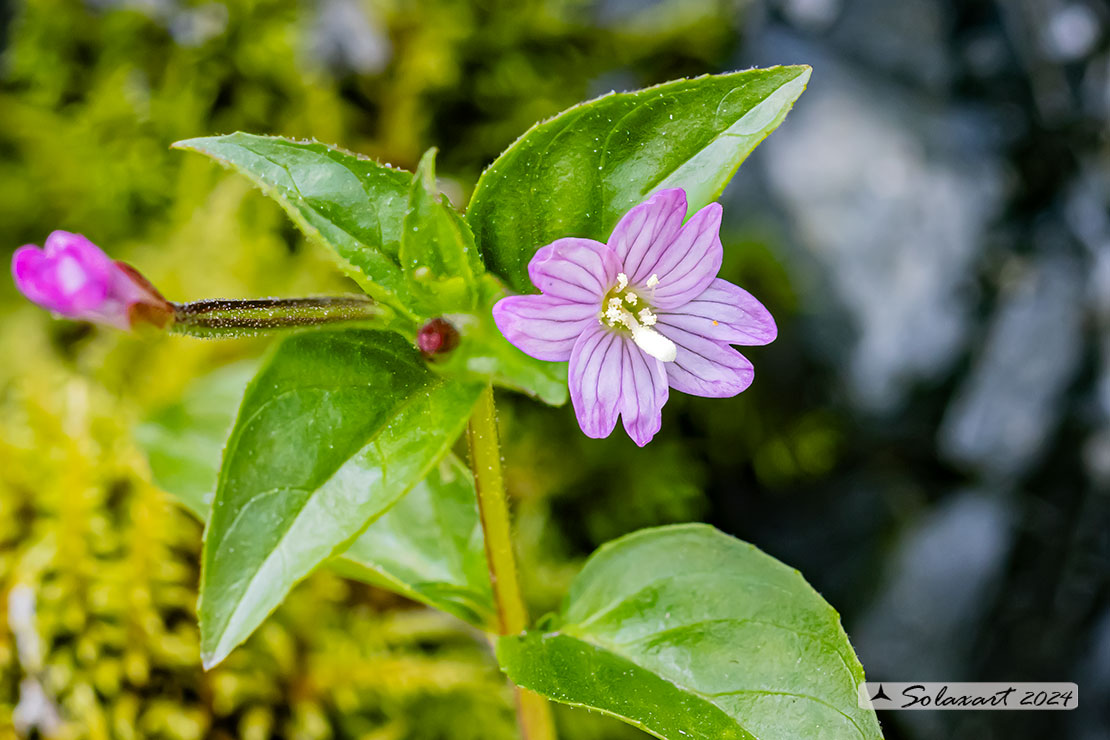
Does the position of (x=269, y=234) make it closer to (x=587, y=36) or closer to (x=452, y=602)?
(x=587, y=36)

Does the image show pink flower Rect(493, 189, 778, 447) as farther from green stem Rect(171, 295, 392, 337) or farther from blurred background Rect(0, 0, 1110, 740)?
blurred background Rect(0, 0, 1110, 740)

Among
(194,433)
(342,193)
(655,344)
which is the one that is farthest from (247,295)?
(655,344)

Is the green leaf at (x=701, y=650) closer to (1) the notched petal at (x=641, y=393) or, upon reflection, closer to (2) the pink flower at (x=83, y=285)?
(1) the notched petal at (x=641, y=393)

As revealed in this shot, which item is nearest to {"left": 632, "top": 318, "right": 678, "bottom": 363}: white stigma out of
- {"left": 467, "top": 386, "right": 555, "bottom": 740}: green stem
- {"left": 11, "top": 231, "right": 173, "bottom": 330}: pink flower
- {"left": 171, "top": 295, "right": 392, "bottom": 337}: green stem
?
{"left": 467, "top": 386, "right": 555, "bottom": 740}: green stem

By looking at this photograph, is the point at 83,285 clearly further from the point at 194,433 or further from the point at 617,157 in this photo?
the point at 194,433

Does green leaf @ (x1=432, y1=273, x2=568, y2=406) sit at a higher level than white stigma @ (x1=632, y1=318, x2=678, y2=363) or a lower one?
lower

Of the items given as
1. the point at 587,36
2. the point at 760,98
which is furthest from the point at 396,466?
the point at 587,36
